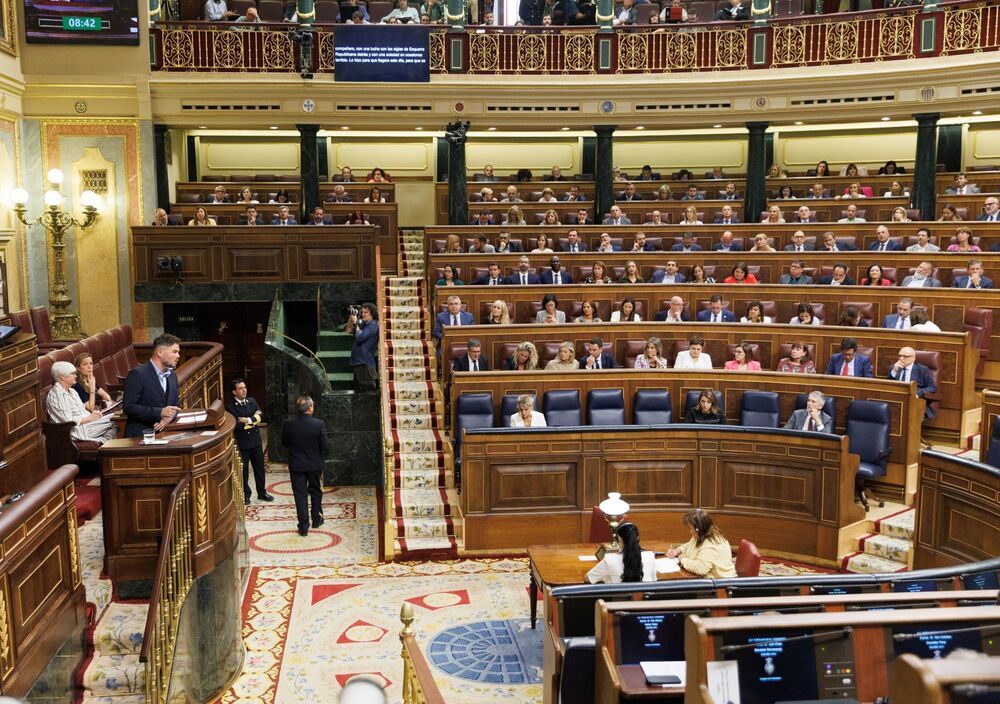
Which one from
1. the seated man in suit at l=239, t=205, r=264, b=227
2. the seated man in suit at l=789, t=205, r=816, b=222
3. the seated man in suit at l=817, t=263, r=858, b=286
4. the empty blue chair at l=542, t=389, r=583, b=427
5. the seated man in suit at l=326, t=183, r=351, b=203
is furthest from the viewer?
the seated man in suit at l=326, t=183, r=351, b=203

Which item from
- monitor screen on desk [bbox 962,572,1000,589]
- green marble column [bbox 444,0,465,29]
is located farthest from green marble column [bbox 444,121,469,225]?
monitor screen on desk [bbox 962,572,1000,589]

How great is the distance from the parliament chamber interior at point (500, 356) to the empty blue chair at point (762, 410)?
3cm

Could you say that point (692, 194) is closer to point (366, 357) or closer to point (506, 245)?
point (506, 245)

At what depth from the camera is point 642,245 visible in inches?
465

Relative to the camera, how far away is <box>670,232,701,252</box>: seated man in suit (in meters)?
11.9

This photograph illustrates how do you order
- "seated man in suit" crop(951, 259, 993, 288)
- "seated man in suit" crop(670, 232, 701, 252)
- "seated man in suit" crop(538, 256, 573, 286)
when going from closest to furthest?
"seated man in suit" crop(951, 259, 993, 288) → "seated man in suit" crop(538, 256, 573, 286) → "seated man in suit" crop(670, 232, 701, 252)

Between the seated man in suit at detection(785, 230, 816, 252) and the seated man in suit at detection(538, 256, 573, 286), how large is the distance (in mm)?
2574

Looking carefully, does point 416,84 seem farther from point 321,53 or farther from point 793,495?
point 793,495

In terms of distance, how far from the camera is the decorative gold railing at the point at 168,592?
459cm

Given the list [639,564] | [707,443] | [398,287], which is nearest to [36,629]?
[639,564]

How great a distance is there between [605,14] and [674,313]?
6522 millimetres

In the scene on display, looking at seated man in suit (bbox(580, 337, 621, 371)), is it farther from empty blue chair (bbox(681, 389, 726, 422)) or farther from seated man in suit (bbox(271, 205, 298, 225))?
seated man in suit (bbox(271, 205, 298, 225))

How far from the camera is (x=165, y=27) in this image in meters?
13.8

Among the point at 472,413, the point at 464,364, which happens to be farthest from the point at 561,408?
the point at 464,364
